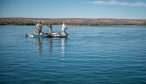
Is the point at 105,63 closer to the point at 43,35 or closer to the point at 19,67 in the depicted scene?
the point at 19,67

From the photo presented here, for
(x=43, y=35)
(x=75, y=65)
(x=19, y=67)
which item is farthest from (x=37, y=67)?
(x=43, y=35)

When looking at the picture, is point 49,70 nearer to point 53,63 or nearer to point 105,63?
point 53,63

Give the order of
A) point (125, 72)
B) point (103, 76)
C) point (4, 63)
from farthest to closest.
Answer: point (4, 63) < point (125, 72) < point (103, 76)

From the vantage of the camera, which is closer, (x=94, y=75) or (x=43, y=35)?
(x=94, y=75)

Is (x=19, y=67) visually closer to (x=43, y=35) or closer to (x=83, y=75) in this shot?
(x=83, y=75)

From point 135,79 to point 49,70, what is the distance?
A: 14.9 ft

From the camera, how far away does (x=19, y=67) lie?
16188 millimetres

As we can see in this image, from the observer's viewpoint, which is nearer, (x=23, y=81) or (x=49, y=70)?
(x=23, y=81)

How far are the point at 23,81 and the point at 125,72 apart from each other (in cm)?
537

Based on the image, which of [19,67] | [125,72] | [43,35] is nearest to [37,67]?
[19,67]

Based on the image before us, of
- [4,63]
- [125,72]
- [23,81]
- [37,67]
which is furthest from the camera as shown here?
[4,63]

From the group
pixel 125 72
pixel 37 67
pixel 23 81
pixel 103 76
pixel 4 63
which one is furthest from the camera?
pixel 4 63

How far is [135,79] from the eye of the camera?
1344 centimetres

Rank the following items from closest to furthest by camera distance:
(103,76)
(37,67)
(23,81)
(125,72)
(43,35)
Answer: (23,81)
(103,76)
(125,72)
(37,67)
(43,35)
